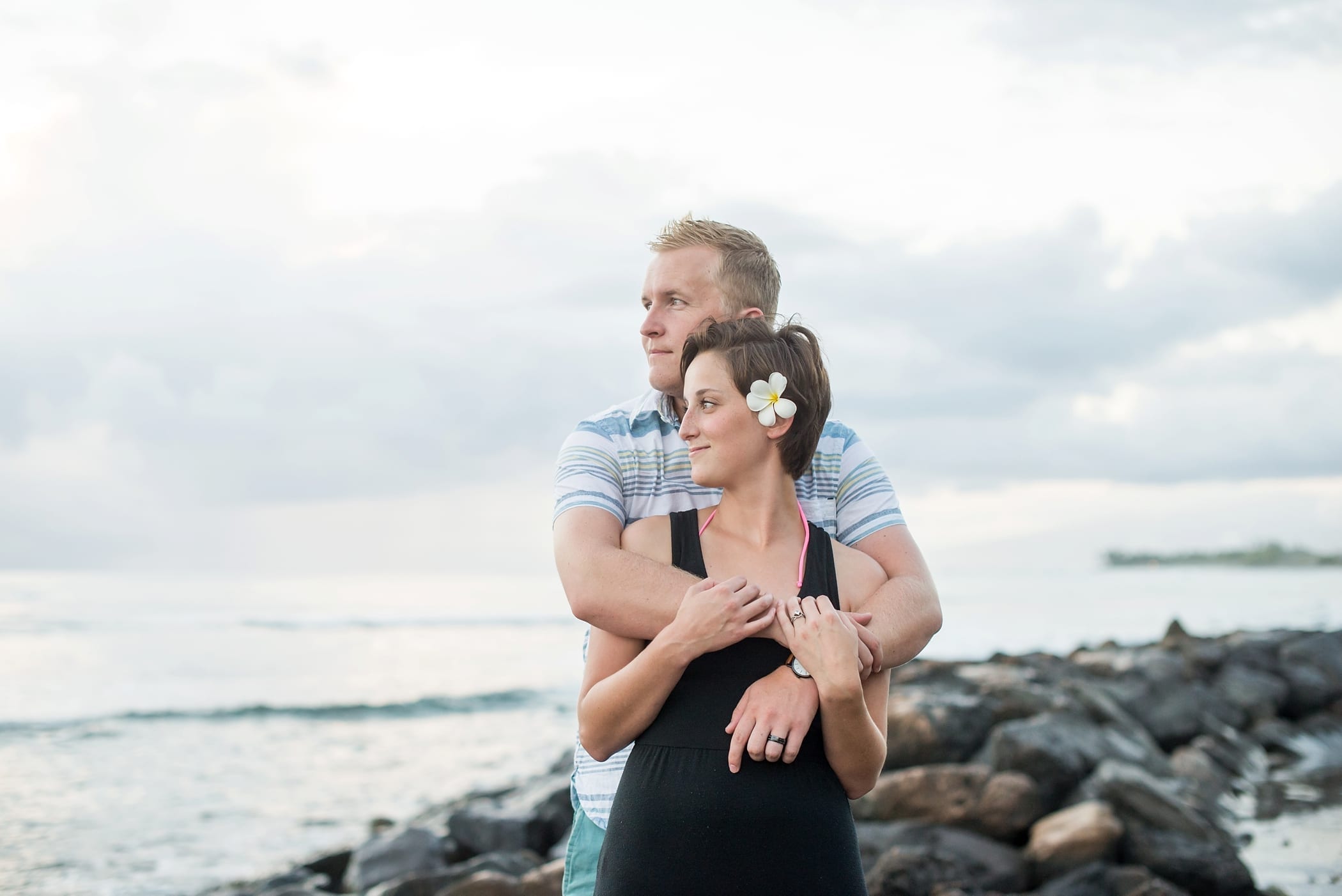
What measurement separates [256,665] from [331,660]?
5.65ft

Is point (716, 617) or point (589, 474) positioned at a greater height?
point (589, 474)

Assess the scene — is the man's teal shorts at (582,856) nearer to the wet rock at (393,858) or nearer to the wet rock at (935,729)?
the wet rock at (393,858)

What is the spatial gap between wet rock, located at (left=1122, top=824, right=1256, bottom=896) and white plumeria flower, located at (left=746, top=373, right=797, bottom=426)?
17.0 feet

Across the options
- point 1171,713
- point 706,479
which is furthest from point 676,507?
point 1171,713

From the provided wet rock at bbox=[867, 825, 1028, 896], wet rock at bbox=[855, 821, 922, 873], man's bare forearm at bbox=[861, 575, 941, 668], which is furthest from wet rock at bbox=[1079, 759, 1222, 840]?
man's bare forearm at bbox=[861, 575, 941, 668]

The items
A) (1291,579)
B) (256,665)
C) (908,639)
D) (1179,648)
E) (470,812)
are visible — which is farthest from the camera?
(1291,579)

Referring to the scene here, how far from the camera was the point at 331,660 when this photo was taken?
2414 centimetres

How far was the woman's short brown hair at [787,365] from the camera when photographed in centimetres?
256

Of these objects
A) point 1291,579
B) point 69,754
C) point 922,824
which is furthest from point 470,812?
point 1291,579

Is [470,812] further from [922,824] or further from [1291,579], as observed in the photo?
[1291,579]

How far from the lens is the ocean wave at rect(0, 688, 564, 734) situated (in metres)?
16.2

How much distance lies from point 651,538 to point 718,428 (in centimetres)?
31

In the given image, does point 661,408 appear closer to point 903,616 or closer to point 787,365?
point 787,365

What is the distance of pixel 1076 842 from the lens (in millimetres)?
6527
